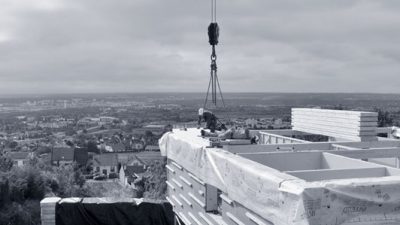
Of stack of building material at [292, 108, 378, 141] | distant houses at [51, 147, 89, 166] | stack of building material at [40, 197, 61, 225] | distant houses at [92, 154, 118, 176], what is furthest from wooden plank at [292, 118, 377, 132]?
distant houses at [51, 147, 89, 166]

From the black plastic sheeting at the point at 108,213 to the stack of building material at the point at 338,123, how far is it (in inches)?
169

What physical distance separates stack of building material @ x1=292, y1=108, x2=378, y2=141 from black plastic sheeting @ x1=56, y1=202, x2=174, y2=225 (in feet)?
14.1

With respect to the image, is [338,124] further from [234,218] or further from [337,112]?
[234,218]

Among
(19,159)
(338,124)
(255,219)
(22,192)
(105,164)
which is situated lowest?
(105,164)

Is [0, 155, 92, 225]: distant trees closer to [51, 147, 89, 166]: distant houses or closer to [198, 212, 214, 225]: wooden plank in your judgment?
[198, 212, 214, 225]: wooden plank

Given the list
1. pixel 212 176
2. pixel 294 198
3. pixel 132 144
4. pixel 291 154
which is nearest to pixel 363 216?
pixel 294 198

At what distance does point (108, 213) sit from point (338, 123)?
5267mm

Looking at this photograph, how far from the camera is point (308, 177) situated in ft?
16.8

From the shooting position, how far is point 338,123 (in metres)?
9.50


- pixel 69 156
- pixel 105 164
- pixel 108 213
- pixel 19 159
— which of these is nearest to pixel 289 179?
pixel 108 213

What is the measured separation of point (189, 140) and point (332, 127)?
3.97m

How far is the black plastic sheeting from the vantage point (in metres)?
6.98

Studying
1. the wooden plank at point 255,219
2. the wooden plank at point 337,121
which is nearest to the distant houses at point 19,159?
the wooden plank at point 337,121

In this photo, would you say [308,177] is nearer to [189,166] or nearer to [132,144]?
[189,166]
